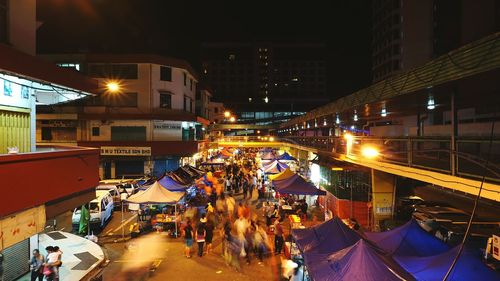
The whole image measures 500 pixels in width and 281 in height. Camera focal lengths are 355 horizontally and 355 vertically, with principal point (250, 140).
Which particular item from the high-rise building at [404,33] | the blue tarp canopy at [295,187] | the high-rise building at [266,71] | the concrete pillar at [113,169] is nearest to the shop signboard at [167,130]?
the concrete pillar at [113,169]

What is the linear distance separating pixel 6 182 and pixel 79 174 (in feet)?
9.99

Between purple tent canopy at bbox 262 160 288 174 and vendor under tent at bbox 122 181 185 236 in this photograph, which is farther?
purple tent canopy at bbox 262 160 288 174

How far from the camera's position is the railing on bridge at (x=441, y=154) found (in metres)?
6.87

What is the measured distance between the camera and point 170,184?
19.5 metres

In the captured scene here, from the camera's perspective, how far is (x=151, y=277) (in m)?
11.8

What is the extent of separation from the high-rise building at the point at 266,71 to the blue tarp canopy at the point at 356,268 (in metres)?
121

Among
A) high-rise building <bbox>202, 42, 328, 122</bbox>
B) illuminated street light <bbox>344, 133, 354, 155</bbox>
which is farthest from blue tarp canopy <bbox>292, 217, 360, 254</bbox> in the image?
high-rise building <bbox>202, 42, 328, 122</bbox>

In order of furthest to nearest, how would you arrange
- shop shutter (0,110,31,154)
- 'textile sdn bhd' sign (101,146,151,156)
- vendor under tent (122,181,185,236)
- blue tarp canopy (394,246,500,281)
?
'textile sdn bhd' sign (101,146,151,156)
vendor under tent (122,181,185,236)
shop shutter (0,110,31,154)
blue tarp canopy (394,246,500,281)

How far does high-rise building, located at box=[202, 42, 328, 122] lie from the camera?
13238 cm

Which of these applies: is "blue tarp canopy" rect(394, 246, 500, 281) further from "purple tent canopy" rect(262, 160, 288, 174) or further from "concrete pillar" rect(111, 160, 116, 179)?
"concrete pillar" rect(111, 160, 116, 179)

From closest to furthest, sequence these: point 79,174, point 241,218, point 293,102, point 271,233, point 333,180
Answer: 1. point 79,174
2. point 241,218
3. point 271,233
4. point 333,180
5. point 293,102

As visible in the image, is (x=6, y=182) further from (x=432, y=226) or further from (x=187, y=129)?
(x=187, y=129)

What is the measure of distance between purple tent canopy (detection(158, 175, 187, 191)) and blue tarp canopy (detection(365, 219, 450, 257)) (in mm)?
11613

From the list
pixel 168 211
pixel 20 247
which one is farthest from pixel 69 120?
pixel 20 247
